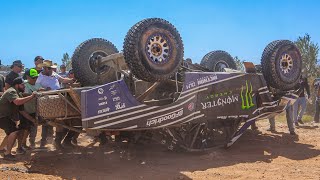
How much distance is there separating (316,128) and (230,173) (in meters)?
7.08

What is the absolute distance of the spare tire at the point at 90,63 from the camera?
7.94 m

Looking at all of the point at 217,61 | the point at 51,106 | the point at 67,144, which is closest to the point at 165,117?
the point at 51,106

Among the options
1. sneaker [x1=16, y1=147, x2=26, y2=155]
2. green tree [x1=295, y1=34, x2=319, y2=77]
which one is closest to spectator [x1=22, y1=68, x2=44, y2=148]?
sneaker [x1=16, y1=147, x2=26, y2=155]

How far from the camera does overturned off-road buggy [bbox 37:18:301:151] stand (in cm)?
642

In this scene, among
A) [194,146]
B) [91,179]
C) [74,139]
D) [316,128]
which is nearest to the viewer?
[91,179]

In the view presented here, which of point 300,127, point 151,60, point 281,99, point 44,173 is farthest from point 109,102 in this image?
point 300,127

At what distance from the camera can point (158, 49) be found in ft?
22.3

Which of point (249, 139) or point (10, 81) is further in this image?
point (249, 139)

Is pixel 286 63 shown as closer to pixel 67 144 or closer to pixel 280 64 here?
Result: pixel 280 64

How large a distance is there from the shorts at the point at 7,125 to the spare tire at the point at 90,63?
1556 millimetres

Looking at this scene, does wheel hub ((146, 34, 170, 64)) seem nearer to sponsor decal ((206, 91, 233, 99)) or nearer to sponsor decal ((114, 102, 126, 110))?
sponsor decal ((114, 102, 126, 110))

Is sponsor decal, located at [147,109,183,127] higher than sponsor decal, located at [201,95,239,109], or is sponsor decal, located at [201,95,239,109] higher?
sponsor decal, located at [201,95,239,109]

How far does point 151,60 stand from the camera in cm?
664

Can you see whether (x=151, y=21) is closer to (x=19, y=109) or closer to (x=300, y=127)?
(x=19, y=109)
